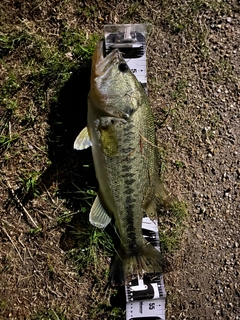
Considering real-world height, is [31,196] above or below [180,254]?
above

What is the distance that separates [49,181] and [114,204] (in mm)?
640

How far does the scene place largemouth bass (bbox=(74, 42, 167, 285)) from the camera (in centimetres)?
292

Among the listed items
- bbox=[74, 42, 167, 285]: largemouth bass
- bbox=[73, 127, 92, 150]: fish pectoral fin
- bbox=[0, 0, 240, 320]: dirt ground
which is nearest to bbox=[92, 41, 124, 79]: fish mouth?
bbox=[74, 42, 167, 285]: largemouth bass

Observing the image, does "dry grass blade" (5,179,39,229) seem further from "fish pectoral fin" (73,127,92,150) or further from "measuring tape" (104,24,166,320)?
"measuring tape" (104,24,166,320)

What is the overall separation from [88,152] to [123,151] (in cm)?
60

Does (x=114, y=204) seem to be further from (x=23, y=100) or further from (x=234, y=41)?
(x=234, y=41)

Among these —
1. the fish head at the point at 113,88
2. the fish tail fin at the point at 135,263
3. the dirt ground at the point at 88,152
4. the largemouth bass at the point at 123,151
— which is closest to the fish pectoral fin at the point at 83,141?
the largemouth bass at the point at 123,151

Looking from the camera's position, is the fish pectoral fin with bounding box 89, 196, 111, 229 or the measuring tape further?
the measuring tape

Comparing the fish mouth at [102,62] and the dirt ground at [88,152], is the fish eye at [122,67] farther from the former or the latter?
the dirt ground at [88,152]

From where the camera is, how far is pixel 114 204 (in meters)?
3.15

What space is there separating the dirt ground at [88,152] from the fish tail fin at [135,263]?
0.12m

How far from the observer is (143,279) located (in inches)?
139

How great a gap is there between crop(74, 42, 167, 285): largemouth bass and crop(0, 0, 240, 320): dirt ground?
1.24 feet

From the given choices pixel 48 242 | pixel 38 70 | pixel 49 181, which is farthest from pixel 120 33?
pixel 48 242
